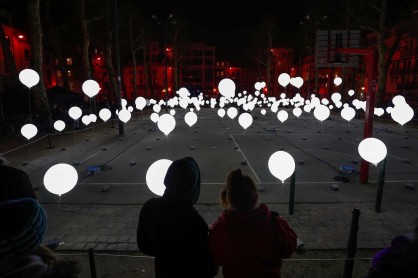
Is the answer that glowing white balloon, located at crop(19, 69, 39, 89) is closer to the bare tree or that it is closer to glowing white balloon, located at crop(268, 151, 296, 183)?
glowing white balloon, located at crop(268, 151, 296, 183)

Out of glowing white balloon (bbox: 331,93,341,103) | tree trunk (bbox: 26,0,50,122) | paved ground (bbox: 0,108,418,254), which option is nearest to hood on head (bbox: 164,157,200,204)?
paved ground (bbox: 0,108,418,254)

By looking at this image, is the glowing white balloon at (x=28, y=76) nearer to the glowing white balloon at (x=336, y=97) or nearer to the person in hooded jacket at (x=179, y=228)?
the person in hooded jacket at (x=179, y=228)

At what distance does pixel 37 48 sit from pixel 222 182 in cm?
1808

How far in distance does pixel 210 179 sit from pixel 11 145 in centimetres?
1115

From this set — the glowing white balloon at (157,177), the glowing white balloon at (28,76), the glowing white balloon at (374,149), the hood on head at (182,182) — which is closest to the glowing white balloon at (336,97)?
the glowing white balloon at (374,149)

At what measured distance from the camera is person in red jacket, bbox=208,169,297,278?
2.46 m

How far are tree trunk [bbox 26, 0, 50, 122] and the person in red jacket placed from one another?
19201 mm

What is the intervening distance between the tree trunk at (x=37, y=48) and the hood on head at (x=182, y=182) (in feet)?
62.1

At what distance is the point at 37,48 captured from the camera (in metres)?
19.9

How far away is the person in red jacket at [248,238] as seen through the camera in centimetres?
246

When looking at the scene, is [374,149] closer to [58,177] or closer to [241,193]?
[241,193]

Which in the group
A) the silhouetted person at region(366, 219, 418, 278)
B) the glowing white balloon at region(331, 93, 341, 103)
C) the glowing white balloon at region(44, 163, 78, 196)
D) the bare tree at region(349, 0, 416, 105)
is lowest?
the glowing white balloon at region(44, 163, 78, 196)

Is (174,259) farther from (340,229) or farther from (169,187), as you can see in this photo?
(340,229)

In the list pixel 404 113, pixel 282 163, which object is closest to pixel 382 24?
pixel 404 113
